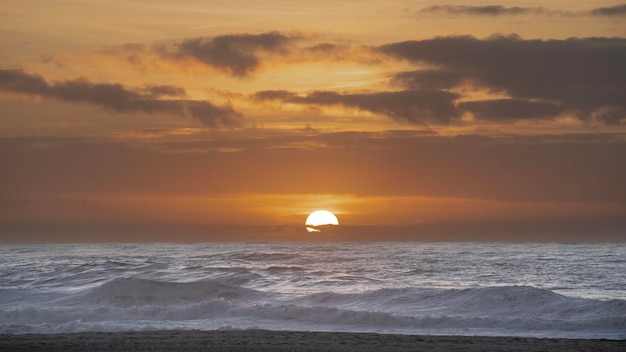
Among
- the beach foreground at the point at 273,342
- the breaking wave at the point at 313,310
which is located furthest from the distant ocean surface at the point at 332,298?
the beach foreground at the point at 273,342

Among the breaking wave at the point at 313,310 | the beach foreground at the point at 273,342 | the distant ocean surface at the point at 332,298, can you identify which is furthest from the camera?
the distant ocean surface at the point at 332,298

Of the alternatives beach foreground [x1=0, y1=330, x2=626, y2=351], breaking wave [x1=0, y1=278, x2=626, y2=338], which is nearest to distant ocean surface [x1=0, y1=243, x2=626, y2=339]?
breaking wave [x1=0, y1=278, x2=626, y2=338]

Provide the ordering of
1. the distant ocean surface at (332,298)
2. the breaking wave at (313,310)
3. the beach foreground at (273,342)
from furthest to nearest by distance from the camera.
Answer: the distant ocean surface at (332,298), the breaking wave at (313,310), the beach foreground at (273,342)

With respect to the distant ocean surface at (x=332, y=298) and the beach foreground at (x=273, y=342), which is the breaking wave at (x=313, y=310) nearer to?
the distant ocean surface at (x=332, y=298)

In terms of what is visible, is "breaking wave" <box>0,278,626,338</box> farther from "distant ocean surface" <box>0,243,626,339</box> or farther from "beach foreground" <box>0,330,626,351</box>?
"beach foreground" <box>0,330,626,351</box>

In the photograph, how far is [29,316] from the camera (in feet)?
87.2

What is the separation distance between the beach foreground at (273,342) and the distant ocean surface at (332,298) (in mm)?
2660

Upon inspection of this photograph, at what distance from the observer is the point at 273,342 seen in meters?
18.5

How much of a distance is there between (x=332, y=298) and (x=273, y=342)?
12.6 meters

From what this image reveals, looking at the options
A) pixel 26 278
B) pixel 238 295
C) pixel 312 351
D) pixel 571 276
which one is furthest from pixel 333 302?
pixel 26 278

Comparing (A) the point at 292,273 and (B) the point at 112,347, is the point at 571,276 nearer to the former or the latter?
(A) the point at 292,273

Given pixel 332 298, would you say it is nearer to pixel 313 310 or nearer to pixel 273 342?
pixel 313 310

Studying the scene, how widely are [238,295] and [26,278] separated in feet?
49.7

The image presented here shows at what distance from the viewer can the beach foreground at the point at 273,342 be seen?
17516mm
